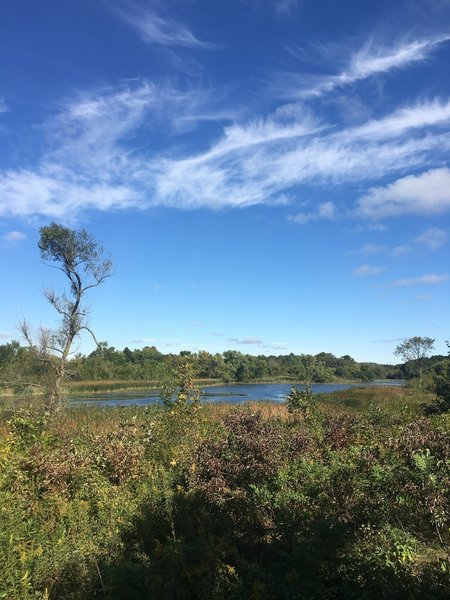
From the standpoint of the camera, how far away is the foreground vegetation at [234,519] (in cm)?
381

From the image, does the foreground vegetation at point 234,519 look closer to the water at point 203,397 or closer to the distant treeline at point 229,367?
the water at point 203,397

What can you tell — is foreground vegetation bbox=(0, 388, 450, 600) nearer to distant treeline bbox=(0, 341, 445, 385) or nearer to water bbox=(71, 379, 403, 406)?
water bbox=(71, 379, 403, 406)

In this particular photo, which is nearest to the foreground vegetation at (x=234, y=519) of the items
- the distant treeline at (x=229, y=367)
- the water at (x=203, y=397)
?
the water at (x=203, y=397)

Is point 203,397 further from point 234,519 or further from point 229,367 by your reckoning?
point 229,367

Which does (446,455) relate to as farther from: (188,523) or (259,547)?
(188,523)

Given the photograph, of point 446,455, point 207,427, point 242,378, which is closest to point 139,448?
point 207,427

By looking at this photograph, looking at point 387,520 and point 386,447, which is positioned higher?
point 386,447

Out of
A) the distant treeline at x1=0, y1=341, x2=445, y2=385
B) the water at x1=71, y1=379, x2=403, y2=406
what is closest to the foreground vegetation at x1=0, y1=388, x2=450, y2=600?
the water at x1=71, y1=379, x2=403, y2=406

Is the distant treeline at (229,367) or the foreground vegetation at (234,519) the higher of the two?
the distant treeline at (229,367)

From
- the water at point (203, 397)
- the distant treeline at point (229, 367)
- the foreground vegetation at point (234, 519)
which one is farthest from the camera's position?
the distant treeline at point (229, 367)

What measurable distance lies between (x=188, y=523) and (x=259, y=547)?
0.87 meters

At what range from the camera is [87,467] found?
22.4ft

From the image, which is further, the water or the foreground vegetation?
the water

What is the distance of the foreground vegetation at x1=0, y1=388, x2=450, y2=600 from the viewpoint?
3.81 metres
